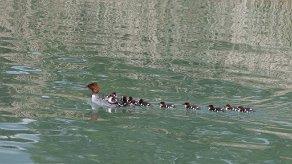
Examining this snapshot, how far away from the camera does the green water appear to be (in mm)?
13203

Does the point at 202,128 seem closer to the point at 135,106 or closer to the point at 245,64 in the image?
the point at 135,106

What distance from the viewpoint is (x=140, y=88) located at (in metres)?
19.0

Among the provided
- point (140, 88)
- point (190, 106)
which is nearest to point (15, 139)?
point (190, 106)

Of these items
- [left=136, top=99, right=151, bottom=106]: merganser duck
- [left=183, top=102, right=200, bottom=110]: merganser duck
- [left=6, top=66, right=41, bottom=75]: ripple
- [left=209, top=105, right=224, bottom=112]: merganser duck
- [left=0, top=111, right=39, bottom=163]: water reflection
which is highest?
[left=6, top=66, right=41, bottom=75]: ripple

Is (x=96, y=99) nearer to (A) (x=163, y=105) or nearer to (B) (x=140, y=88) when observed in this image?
(A) (x=163, y=105)

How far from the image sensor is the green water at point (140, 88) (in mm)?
13203

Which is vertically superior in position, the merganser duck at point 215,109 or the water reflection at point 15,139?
the merganser duck at point 215,109

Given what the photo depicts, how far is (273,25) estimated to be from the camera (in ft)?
137

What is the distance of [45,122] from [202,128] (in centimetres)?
354

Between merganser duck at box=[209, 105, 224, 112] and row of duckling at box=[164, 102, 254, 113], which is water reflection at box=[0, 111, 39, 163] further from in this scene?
merganser duck at box=[209, 105, 224, 112]

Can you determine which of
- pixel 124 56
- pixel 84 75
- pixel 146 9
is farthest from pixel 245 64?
pixel 146 9

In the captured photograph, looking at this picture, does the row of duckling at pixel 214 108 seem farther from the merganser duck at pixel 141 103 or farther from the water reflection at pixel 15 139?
the water reflection at pixel 15 139

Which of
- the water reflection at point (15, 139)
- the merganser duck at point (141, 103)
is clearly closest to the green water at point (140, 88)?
the water reflection at point (15, 139)

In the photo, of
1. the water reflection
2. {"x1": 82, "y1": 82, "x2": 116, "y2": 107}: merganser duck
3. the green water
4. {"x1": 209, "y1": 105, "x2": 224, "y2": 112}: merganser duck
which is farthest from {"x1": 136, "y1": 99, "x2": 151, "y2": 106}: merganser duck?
the water reflection
